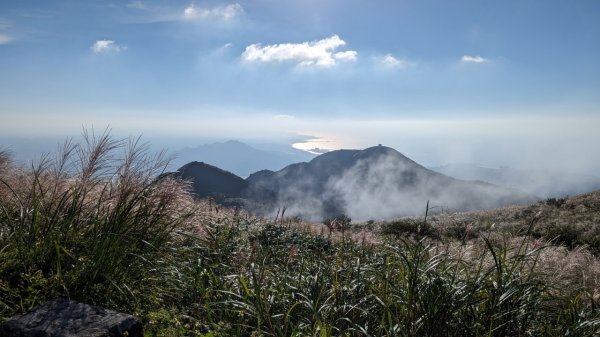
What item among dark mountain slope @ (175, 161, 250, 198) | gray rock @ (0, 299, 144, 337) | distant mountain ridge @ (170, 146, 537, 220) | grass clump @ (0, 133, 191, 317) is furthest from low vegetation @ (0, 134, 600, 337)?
dark mountain slope @ (175, 161, 250, 198)

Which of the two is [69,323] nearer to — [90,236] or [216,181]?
[90,236]

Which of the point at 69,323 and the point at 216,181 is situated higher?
the point at 69,323

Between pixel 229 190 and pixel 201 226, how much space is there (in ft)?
460

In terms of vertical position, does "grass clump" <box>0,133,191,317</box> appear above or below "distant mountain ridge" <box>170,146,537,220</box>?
above

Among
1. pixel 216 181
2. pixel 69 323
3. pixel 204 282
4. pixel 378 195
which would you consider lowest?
pixel 378 195

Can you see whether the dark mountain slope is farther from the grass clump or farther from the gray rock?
the gray rock

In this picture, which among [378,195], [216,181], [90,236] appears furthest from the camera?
[378,195]

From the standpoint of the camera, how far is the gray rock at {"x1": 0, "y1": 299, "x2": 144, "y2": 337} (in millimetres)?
2679

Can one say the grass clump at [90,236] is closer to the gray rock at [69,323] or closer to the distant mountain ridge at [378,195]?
the gray rock at [69,323]

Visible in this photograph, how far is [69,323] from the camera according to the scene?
2781 millimetres

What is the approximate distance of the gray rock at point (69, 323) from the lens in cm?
268

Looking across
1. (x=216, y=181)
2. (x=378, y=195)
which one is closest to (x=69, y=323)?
(x=216, y=181)

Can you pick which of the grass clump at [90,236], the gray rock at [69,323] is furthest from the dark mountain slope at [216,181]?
the gray rock at [69,323]

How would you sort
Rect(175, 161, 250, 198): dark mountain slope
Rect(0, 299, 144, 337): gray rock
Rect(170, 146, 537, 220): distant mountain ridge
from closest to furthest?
Rect(0, 299, 144, 337): gray rock
Rect(170, 146, 537, 220): distant mountain ridge
Rect(175, 161, 250, 198): dark mountain slope
